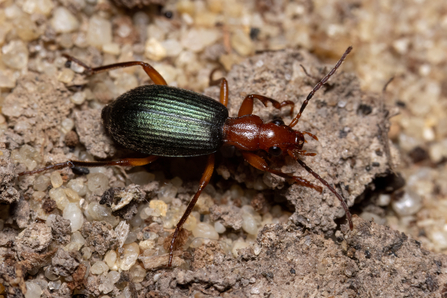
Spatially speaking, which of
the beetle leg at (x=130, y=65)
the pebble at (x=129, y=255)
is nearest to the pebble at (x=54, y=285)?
the pebble at (x=129, y=255)

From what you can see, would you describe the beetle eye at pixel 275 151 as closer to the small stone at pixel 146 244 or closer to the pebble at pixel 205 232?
the pebble at pixel 205 232

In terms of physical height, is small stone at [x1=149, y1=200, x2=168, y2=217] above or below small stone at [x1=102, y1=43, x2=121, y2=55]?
below

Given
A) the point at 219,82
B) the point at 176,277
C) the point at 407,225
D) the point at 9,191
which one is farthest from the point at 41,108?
the point at 407,225

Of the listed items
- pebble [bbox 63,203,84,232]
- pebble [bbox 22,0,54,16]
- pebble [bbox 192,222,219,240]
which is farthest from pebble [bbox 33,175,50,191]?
pebble [bbox 22,0,54,16]

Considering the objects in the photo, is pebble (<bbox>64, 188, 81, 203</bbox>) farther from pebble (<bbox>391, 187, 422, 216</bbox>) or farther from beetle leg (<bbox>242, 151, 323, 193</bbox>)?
pebble (<bbox>391, 187, 422, 216</bbox>)

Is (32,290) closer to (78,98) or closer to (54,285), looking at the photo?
(54,285)

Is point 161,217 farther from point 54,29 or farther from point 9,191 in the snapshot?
point 54,29
